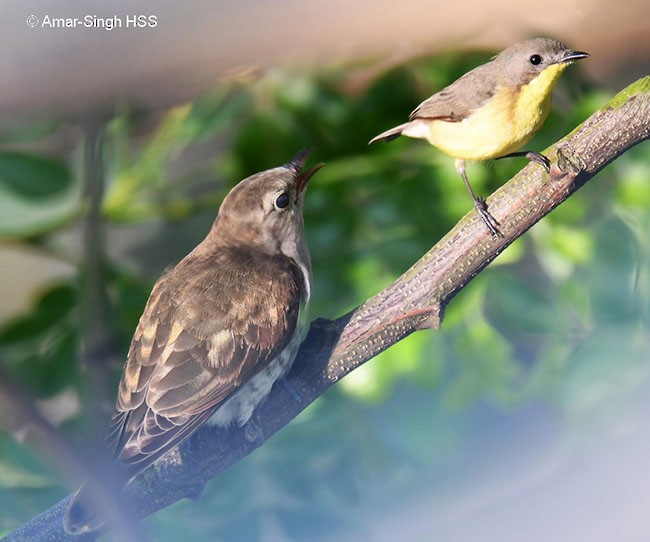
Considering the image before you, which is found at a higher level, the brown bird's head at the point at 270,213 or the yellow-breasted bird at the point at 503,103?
the yellow-breasted bird at the point at 503,103

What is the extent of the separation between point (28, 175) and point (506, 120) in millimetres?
457

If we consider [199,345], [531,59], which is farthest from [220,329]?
[531,59]

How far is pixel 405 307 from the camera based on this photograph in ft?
2.30

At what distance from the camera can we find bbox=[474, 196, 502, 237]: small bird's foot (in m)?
0.69

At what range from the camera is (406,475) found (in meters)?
0.91

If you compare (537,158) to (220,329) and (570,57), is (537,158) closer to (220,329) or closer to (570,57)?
(570,57)

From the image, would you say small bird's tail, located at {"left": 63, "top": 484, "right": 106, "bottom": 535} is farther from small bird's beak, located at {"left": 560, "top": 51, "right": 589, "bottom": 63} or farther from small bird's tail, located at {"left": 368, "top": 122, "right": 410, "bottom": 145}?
small bird's beak, located at {"left": 560, "top": 51, "right": 589, "bottom": 63}

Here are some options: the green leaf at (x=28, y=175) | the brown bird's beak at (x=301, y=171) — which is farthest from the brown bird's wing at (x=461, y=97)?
the green leaf at (x=28, y=175)

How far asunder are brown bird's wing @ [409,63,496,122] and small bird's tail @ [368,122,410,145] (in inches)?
0.9

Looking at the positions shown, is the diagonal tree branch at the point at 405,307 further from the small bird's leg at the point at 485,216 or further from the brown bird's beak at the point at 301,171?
the brown bird's beak at the point at 301,171

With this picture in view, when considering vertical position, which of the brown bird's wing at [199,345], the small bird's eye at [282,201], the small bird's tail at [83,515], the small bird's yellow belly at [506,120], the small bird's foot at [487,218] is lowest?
the small bird's tail at [83,515]

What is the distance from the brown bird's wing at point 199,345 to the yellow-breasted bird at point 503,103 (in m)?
0.20

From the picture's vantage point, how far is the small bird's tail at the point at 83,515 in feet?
2.27

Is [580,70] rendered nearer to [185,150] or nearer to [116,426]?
[185,150]
